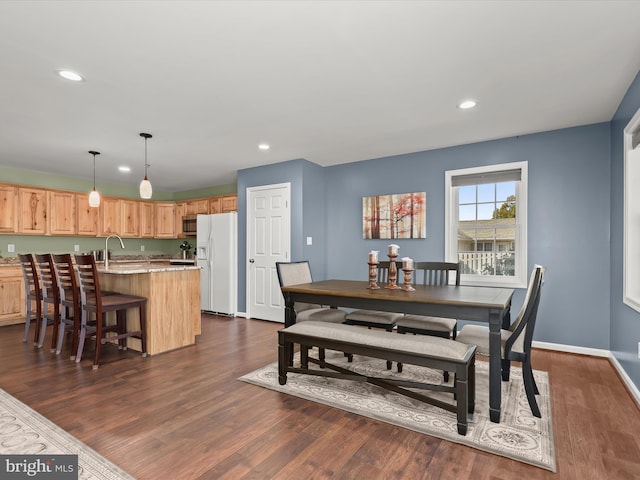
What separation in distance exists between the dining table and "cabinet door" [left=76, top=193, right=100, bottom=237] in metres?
4.93

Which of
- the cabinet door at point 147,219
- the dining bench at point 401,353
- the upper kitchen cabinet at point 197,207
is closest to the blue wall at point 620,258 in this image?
the dining bench at point 401,353

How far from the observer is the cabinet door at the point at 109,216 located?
6.32m

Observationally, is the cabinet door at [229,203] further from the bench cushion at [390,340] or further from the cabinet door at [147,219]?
the bench cushion at [390,340]

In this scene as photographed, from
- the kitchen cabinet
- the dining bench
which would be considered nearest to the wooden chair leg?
the dining bench

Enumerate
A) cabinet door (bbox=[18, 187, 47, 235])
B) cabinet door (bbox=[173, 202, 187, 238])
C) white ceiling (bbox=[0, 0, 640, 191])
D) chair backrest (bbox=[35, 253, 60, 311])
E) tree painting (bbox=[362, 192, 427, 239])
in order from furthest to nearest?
cabinet door (bbox=[173, 202, 187, 238]) < cabinet door (bbox=[18, 187, 47, 235]) < tree painting (bbox=[362, 192, 427, 239]) < chair backrest (bbox=[35, 253, 60, 311]) < white ceiling (bbox=[0, 0, 640, 191])

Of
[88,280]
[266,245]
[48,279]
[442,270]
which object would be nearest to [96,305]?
[88,280]

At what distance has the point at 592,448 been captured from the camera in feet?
6.16

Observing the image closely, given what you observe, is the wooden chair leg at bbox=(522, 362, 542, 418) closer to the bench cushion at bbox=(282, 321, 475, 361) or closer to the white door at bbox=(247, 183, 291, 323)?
the bench cushion at bbox=(282, 321, 475, 361)

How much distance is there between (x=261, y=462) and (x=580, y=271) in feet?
11.9

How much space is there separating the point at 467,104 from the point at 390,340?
7.20ft

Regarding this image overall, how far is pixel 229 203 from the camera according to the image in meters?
6.37

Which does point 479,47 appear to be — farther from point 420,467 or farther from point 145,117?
point 145,117

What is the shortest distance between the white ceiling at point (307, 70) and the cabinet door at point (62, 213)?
162 cm

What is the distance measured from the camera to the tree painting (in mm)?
4566
